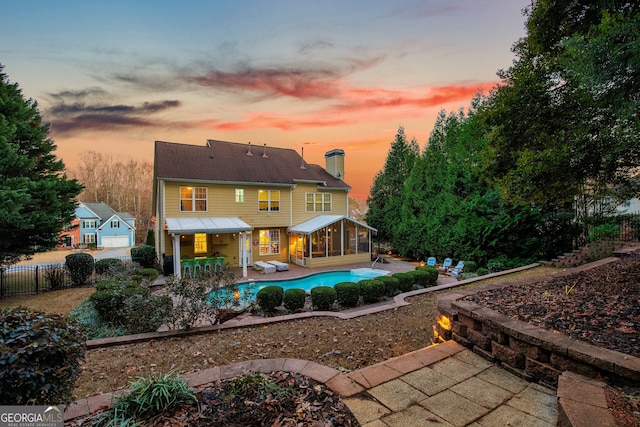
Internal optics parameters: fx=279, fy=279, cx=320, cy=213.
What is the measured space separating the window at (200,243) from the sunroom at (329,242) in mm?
4924

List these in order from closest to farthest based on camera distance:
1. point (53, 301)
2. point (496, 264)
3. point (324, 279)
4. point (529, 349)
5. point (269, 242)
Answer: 1. point (529, 349)
2. point (53, 301)
3. point (496, 264)
4. point (324, 279)
5. point (269, 242)

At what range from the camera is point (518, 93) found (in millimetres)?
5613

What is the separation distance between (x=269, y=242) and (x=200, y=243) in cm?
400

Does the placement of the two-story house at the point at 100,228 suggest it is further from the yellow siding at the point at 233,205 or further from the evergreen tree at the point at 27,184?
the yellow siding at the point at 233,205

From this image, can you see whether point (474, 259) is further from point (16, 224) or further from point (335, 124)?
point (16, 224)

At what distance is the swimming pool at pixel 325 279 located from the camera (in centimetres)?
1282

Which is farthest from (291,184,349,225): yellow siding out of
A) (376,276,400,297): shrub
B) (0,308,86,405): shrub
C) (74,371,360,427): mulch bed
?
(0,308,86,405): shrub

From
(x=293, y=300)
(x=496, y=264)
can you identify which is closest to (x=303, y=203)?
(x=496, y=264)

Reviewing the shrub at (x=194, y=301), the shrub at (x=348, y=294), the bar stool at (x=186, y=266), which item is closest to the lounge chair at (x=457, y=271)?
the shrub at (x=348, y=294)

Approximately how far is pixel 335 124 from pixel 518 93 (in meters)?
11.0

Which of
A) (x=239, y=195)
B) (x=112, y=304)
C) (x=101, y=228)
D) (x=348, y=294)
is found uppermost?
(x=239, y=195)

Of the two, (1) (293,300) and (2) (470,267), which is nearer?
(1) (293,300)

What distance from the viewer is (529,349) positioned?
295 centimetres

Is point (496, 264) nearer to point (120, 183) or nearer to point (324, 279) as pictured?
point (324, 279)
